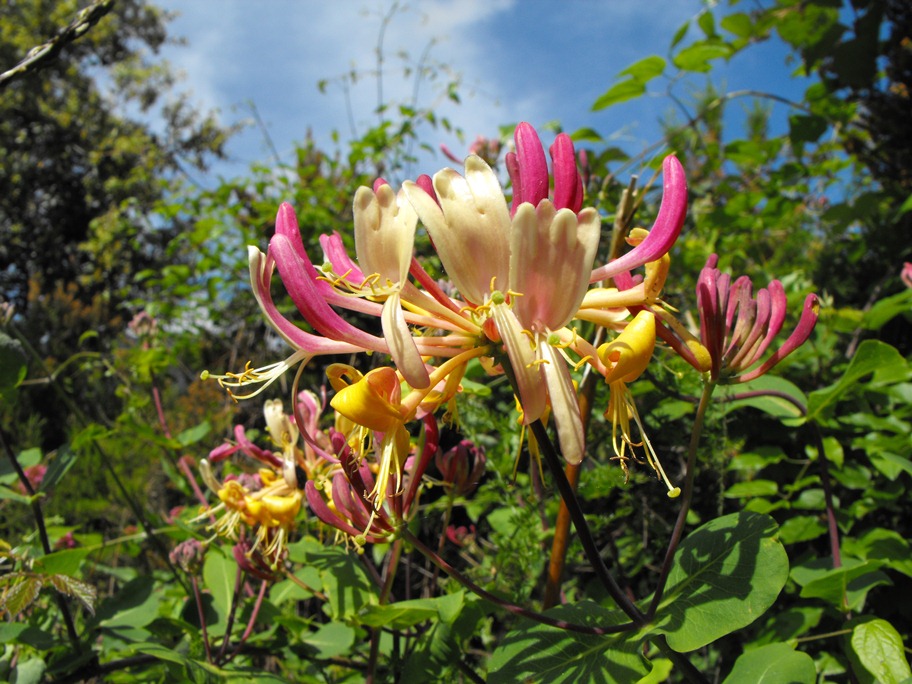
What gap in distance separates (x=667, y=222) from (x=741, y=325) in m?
0.17

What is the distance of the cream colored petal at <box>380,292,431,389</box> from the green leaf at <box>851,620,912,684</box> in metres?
0.61

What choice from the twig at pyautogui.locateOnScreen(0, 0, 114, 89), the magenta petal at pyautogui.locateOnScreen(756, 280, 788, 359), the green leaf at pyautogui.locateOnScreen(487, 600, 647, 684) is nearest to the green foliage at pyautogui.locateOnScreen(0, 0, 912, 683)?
the green leaf at pyautogui.locateOnScreen(487, 600, 647, 684)

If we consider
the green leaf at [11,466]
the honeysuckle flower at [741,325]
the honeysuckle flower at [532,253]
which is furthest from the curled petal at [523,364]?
the green leaf at [11,466]

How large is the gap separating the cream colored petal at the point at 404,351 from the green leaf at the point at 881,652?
605mm

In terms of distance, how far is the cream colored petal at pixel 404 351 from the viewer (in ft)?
1.56

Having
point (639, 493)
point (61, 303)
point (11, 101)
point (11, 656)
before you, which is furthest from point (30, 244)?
point (639, 493)

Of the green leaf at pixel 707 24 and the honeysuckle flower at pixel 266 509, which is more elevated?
the green leaf at pixel 707 24

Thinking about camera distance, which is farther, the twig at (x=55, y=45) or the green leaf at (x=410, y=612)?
the twig at (x=55, y=45)

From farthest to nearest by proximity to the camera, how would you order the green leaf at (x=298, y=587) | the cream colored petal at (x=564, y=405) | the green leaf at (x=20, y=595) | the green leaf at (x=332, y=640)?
the green leaf at (x=298, y=587) → the green leaf at (x=332, y=640) → the green leaf at (x=20, y=595) → the cream colored petal at (x=564, y=405)

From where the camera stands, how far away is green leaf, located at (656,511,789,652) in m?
0.54

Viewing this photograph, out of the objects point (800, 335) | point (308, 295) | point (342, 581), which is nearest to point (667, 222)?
point (800, 335)

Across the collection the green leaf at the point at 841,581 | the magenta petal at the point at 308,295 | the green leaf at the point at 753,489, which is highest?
the magenta petal at the point at 308,295

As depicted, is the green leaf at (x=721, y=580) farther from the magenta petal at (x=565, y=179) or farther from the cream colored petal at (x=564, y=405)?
the magenta petal at (x=565, y=179)

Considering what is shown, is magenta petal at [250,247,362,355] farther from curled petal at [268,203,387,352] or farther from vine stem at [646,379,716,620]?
vine stem at [646,379,716,620]
